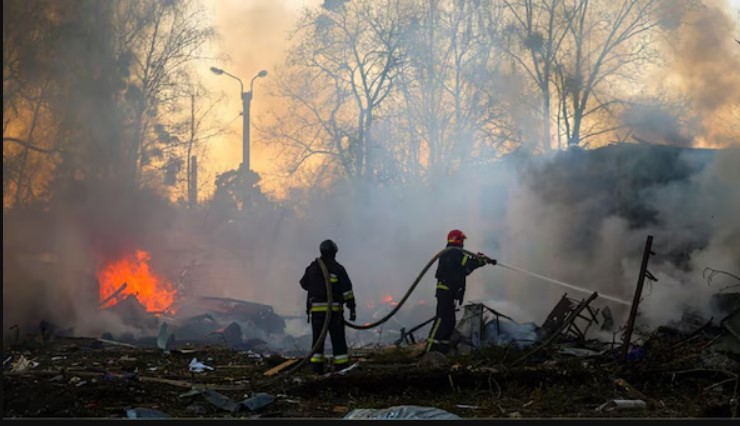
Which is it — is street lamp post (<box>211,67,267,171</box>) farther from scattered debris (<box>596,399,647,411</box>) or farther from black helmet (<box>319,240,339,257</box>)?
scattered debris (<box>596,399,647,411</box>)

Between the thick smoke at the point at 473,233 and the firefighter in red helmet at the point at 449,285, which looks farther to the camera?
the thick smoke at the point at 473,233

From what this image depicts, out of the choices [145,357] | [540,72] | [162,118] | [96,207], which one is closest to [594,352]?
[145,357]

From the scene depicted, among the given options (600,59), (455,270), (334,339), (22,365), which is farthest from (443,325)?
(600,59)

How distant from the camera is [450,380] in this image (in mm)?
7910

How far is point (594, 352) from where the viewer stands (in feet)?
31.1

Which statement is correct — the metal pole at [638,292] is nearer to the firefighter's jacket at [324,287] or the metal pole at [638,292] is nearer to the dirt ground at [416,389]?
the dirt ground at [416,389]

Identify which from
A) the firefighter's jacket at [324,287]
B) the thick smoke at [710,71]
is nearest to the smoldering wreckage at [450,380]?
the firefighter's jacket at [324,287]

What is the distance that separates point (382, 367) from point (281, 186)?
18136 mm

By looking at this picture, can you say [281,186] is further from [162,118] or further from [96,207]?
[96,207]

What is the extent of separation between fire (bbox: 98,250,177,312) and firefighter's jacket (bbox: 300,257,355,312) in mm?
8366

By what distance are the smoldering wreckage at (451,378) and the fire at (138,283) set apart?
556 cm

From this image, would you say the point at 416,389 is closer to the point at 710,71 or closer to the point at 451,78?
the point at 710,71

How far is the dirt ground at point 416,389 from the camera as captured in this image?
681 centimetres

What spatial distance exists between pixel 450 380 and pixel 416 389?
37 centimetres
